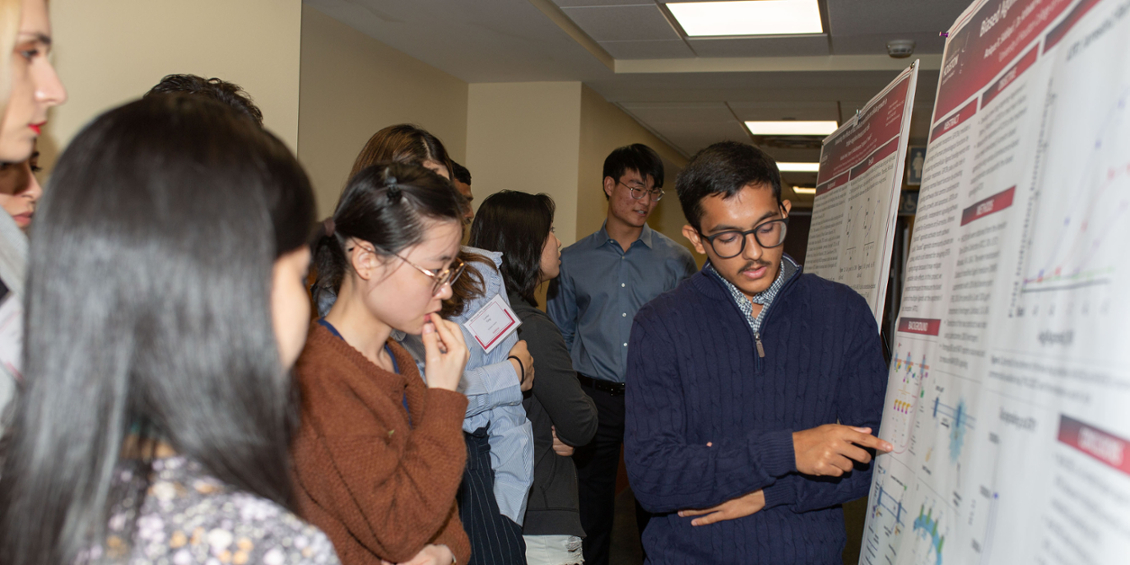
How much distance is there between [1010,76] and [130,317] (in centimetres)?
117

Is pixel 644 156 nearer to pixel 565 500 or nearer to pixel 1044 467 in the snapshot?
pixel 565 500

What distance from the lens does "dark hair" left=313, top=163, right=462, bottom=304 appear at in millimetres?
1354

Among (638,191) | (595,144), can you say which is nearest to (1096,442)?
(638,191)

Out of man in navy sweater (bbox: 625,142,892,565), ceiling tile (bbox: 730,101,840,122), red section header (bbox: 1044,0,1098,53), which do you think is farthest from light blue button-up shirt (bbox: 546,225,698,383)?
ceiling tile (bbox: 730,101,840,122)

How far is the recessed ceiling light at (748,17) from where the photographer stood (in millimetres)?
4094

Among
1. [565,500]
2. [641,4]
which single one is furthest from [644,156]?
[565,500]

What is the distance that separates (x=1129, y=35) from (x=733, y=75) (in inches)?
193

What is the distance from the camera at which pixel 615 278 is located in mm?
3580

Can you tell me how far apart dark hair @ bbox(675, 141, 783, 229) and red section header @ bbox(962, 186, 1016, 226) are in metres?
0.46

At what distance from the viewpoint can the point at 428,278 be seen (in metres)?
1.38

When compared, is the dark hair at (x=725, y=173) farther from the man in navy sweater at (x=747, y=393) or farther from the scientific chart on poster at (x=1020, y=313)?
the scientific chart on poster at (x=1020, y=313)

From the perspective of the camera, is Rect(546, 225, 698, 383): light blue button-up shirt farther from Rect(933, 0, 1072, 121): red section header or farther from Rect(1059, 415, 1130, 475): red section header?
Rect(1059, 415, 1130, 475): red section header

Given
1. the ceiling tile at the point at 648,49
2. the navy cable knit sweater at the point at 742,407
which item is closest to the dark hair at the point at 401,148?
the navy cable knit sweater at the point at 742,407

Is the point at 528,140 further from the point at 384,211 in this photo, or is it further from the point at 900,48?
the point at 384,211
